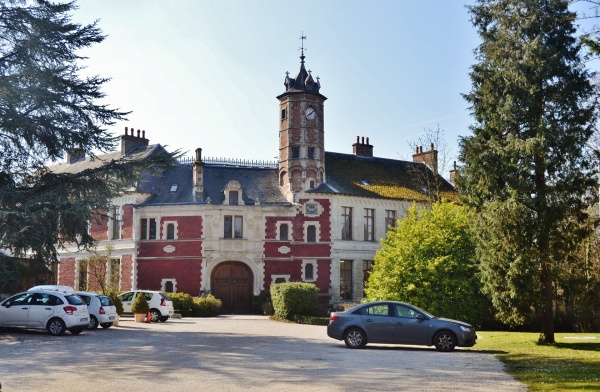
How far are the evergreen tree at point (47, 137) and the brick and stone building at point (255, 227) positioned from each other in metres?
17.9

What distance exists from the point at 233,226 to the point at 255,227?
1.44 m

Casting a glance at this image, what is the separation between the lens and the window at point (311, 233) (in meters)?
42.5

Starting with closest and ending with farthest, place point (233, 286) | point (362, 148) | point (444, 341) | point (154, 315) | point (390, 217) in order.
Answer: point (444, 341)
point (154, 315)
point (233, 286)
point (390, 217)
point (362, 148)

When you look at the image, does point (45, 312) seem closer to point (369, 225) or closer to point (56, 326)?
point (56, 326)

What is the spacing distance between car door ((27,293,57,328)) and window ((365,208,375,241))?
26.1 m

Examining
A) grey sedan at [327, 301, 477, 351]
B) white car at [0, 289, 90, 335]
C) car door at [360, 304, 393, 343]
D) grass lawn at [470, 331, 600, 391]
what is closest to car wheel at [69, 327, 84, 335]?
white car at [0, 289, 90, 335]

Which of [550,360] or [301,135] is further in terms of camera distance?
[301,135]

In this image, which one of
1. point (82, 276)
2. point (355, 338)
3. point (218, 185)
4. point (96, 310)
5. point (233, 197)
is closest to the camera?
point (355, 338)

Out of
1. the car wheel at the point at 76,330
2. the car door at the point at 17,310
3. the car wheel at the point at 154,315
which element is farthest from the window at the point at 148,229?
the car door at the point at 17,310

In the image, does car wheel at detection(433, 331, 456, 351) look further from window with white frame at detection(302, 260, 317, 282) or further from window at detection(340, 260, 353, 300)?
window at detection(340, 260, 353, 300)

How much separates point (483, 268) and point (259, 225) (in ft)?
71.7

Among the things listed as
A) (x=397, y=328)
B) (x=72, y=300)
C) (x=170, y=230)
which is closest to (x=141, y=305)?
(x=72, y=300)

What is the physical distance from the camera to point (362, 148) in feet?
163

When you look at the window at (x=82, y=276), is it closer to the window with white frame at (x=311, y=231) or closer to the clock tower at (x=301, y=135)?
the clock tower at (x=301, y=135)
